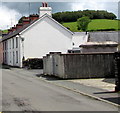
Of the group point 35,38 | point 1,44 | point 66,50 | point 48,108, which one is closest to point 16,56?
point 35,38

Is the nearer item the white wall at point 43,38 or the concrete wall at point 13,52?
the white wall at point 43,38

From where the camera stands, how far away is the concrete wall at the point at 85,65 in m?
22.9

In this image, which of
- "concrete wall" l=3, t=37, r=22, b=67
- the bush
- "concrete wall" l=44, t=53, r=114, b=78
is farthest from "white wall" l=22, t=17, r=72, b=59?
"concrete wall" l=44, t=53, r=114, b=78

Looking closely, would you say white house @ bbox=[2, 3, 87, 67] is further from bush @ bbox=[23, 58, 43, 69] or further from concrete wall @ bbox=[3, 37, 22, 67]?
bush @ bbox=[23, 58, 43, 69]

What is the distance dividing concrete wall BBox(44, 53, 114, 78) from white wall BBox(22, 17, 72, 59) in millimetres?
20379

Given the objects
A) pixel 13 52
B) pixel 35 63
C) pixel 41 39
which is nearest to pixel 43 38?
pixel 41 39

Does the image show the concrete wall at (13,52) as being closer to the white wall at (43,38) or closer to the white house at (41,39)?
the white house at (41,39)

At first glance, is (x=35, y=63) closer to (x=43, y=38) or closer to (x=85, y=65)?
(x=43, y=38)

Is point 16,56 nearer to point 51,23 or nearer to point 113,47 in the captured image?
point 51,23

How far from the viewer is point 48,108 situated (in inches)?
397

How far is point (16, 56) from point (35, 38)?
17.5 ft

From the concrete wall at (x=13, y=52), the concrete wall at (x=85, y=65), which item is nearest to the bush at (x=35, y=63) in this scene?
the concrete wall at (x=13, y=52)

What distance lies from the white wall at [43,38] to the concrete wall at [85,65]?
66.9ft

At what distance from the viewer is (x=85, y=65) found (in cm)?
2311
